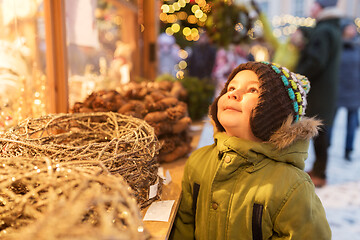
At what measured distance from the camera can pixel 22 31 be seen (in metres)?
1.25

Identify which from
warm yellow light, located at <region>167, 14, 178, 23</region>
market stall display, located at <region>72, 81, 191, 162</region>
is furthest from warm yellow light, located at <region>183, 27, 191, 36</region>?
market stall display, located at <region>72, 81, 191, 162</region>

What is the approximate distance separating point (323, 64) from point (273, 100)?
190 cm

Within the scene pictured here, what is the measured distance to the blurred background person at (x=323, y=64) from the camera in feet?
8.41

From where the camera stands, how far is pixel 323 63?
257 centimetres

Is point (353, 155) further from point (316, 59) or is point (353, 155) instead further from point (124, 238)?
point (124, 238)

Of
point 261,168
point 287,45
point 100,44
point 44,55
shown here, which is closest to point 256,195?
point 261,168

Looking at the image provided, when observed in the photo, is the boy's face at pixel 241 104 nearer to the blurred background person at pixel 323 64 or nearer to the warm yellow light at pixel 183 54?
the blurred background person at pixel 323 64

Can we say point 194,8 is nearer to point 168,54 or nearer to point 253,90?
point 168,54

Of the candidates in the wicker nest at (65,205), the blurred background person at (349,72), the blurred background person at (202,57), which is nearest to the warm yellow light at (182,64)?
the blurred background person at (202,57)

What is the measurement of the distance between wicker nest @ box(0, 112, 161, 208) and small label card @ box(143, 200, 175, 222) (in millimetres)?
22

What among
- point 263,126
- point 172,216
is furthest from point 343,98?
point 172,216

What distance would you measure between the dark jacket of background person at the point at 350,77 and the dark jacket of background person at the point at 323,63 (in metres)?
0.84

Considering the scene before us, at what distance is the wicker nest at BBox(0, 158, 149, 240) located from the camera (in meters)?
0.43

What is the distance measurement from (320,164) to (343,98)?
1.06 m
